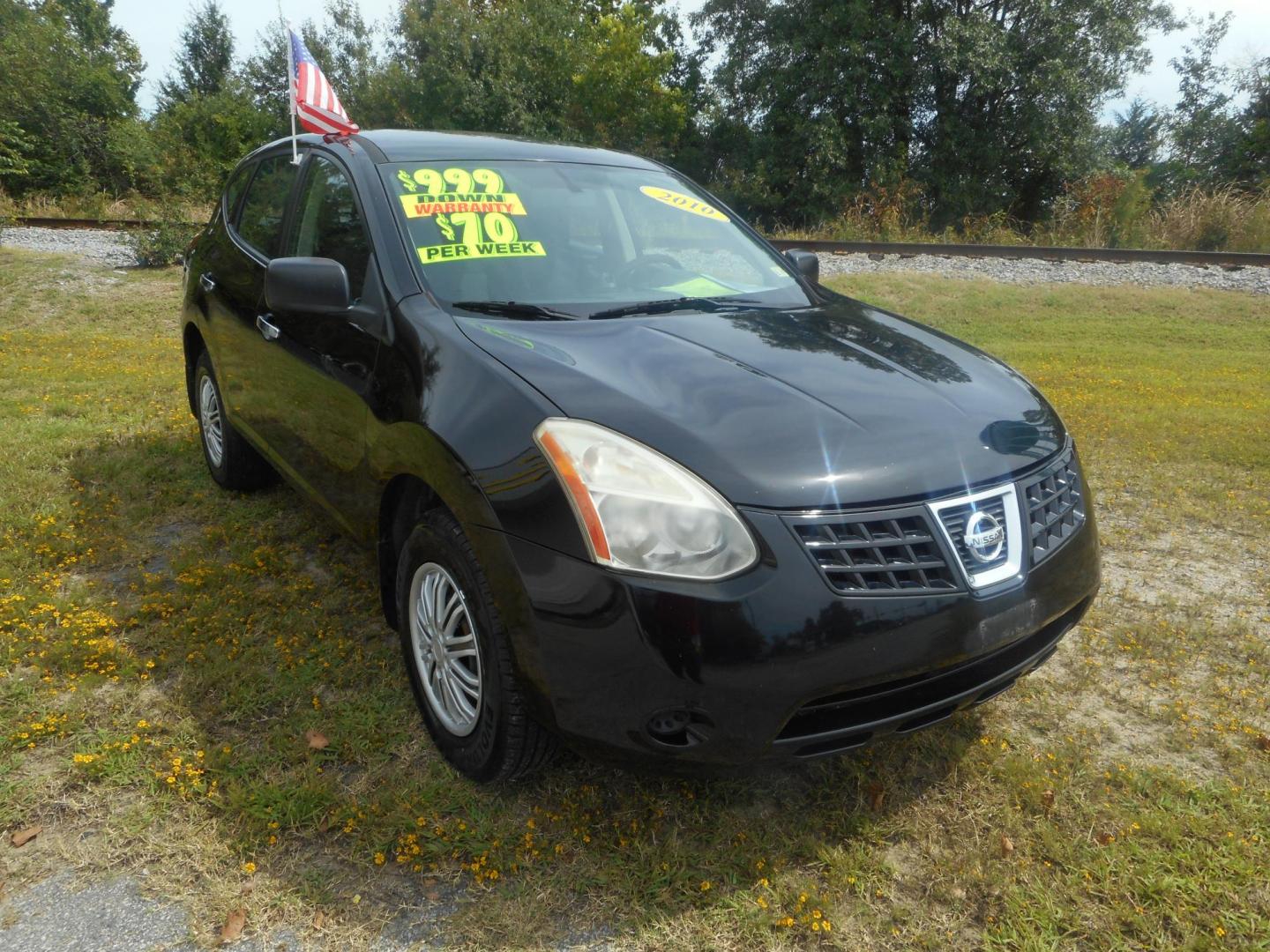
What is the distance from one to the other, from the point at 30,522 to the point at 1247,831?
4.84 meters

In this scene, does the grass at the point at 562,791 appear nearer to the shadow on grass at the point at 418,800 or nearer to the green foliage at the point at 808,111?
the shadow on grass at the point at 418,800

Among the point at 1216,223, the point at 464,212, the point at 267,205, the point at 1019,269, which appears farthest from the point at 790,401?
the point at 1216,223

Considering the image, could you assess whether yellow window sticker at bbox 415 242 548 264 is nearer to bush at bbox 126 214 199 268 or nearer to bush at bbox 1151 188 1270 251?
bush at bbox 126 214 199 268

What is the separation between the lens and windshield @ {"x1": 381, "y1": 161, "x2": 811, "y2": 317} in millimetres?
2834

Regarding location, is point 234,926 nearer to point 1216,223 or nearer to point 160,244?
point 160,244

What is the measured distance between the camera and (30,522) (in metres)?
4.27

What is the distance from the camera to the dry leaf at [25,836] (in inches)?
91.3

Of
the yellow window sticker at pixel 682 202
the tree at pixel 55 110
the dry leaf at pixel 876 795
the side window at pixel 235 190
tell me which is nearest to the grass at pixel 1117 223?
the side window at pixel 235 190

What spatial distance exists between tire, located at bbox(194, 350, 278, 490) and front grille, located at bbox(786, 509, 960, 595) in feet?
10.7

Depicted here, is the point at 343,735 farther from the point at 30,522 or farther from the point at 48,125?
the point at 48,125

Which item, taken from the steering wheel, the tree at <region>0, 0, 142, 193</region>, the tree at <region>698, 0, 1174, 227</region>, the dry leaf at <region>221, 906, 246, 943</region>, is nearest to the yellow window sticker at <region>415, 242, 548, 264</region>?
the steering wheel

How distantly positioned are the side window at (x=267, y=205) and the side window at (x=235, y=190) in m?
0.13

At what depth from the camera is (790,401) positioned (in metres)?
2.24

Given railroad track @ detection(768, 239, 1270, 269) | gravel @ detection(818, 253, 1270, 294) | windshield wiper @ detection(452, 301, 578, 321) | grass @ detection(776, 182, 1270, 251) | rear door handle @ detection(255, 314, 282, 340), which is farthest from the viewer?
grass @ detection(776, 182, 1270, 251)
